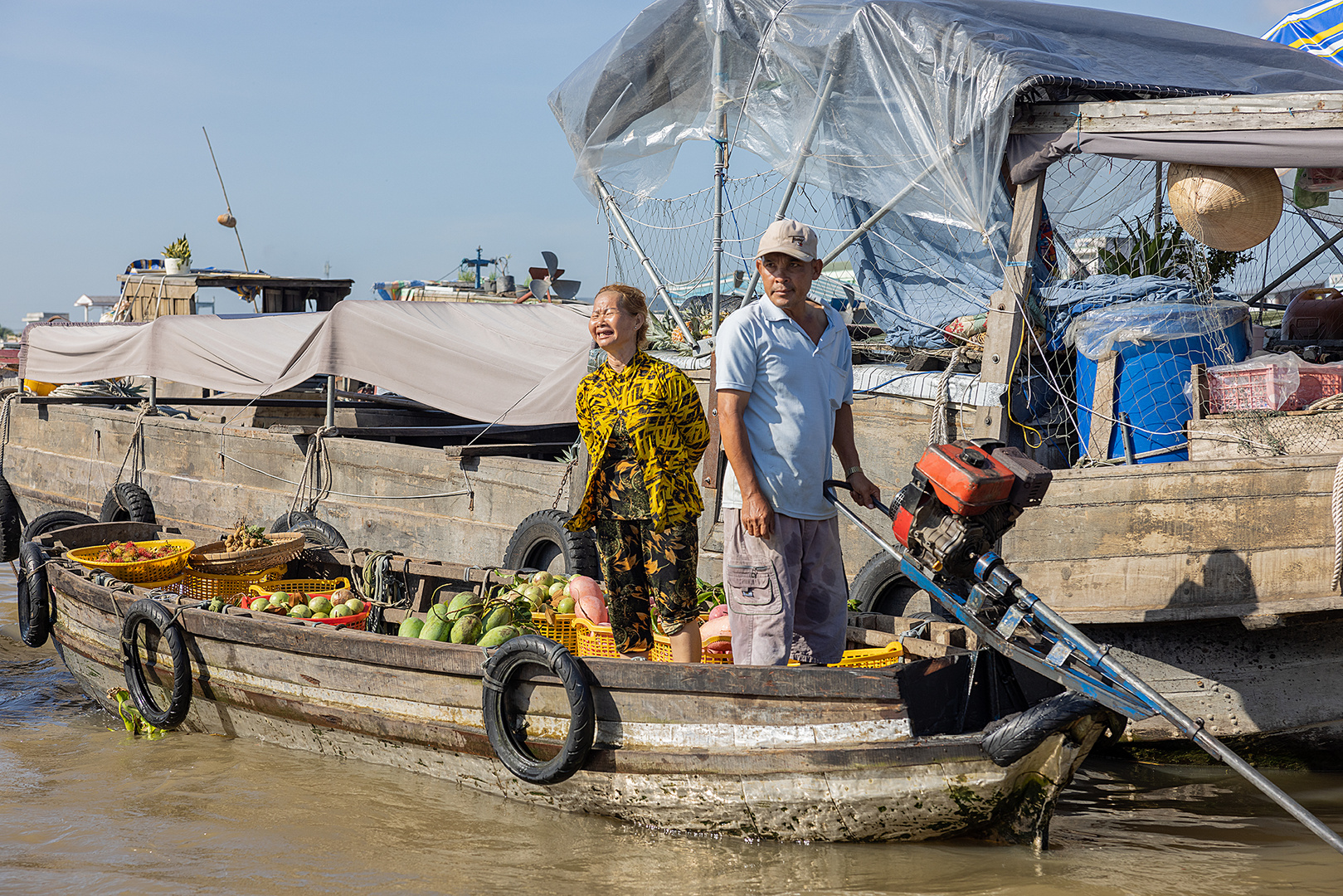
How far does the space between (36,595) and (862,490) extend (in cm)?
585

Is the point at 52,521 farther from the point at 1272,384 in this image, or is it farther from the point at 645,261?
the point at 1272,384

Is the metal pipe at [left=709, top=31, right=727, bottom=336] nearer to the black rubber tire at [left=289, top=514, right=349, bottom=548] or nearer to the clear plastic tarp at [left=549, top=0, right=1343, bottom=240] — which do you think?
the clear plastic tarp at [left=549, top=0, right=1343, bottom=240]

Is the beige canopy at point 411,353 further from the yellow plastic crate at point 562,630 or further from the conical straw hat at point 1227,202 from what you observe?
the conical straw hat at point 1227,202

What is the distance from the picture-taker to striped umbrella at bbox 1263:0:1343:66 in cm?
961

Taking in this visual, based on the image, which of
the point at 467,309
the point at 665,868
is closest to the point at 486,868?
the point at 665,868

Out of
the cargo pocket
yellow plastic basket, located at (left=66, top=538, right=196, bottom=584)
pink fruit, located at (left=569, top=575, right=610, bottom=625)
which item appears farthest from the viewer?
yellow plastic basket, located at (left=66, top=538, right=196, bottom=584)

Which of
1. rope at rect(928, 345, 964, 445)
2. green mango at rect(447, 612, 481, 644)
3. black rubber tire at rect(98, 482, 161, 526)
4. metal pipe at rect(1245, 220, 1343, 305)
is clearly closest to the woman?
green mango at rect(447, 612, 481, 644)

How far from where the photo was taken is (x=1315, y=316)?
7.15m

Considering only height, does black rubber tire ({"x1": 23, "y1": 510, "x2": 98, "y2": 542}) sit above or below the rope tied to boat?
below

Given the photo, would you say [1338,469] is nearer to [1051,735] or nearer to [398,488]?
[1051,735]

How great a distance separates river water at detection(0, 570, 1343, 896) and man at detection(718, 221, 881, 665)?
90 cm

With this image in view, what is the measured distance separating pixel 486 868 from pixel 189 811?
167cm

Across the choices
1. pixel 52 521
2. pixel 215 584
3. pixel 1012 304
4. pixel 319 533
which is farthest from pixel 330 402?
pixel 1012 304

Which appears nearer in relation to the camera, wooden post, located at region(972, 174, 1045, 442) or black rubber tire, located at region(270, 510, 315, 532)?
wooden post, located at region(972, 174, 1045, 442)
